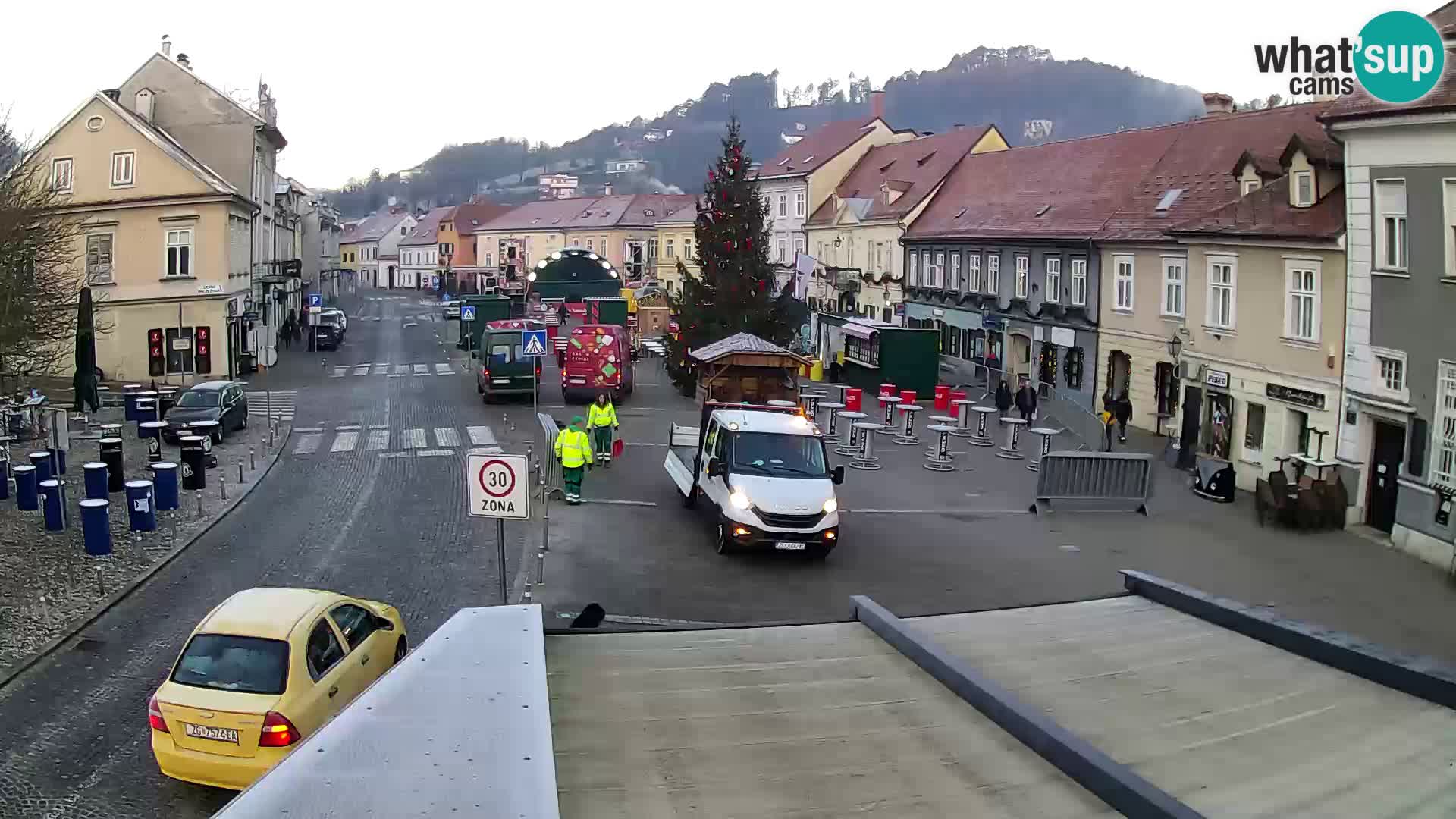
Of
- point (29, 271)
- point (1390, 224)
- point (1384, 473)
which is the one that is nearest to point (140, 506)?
point (29, 271)

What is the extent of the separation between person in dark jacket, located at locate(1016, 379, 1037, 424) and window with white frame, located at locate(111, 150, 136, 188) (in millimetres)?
30413

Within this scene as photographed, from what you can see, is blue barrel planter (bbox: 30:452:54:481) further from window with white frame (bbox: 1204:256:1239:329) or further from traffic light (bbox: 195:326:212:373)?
window with white frame (bbox: 1204:256:1239:329)

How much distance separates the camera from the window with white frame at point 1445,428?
19.9m

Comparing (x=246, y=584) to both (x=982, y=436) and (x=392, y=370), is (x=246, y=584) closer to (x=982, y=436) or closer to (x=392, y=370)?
(x=982, y=436)

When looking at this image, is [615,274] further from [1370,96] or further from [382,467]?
[1370,96]

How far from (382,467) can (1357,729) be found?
77.0 feet

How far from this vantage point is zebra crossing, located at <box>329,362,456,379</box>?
48.5 m

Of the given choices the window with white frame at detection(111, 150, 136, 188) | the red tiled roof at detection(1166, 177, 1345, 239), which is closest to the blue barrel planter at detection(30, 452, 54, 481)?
the window with white frame at detection(111, 150, 136, 188)

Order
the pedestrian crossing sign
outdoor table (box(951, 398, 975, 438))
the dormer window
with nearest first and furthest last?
the dormer window
the pedestrian crossing sign
outdoor table (box(951, 398, 975, 438))

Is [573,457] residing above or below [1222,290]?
below

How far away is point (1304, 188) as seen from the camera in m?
25.7

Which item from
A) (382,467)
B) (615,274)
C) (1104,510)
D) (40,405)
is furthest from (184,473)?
(615,274)

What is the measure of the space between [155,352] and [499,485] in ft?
113

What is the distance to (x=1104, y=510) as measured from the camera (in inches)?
930
